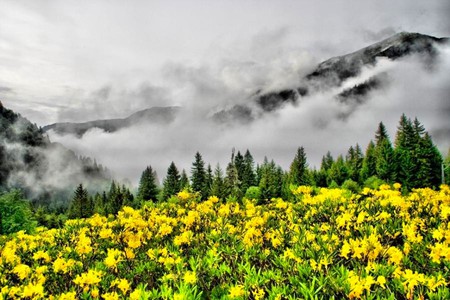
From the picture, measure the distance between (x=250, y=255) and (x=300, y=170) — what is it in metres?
83.6

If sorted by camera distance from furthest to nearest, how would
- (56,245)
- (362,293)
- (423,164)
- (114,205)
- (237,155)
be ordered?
(237,155) → (114,205) → (423,164) → (56,245) → (362,293)

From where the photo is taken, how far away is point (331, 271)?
13.6ft

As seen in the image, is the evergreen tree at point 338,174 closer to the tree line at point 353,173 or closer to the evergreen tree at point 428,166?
the tree line at point 353,173

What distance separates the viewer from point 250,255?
5.16 m

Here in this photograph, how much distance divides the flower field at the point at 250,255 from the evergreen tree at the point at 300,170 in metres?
70.1

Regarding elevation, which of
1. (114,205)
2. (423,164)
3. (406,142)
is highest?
(406,142)

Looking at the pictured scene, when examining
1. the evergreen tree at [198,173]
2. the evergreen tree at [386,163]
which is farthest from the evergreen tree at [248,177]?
the evergreen tree at [386,163]

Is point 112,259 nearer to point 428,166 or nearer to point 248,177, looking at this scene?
point 428,166

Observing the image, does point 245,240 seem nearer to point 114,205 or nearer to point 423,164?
point 423,164

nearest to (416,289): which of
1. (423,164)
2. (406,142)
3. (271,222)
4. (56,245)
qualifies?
(271,222)

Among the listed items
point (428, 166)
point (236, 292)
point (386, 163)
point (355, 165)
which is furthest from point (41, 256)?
point (355, 165)

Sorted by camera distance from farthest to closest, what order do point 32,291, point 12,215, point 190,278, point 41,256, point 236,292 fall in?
1. point 12,215
2. point 41,256
3. point 190,278
4. point 32,291
5. point 236,292

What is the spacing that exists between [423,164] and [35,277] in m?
62.8

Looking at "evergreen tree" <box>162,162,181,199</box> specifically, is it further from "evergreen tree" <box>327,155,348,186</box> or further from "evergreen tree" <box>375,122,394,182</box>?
"evergreen tree" <box>375,122,394,182</box>
